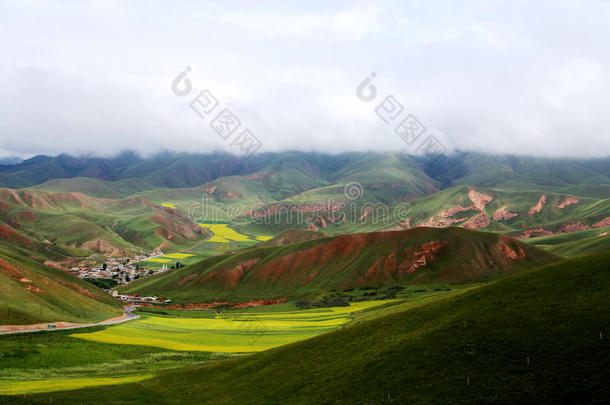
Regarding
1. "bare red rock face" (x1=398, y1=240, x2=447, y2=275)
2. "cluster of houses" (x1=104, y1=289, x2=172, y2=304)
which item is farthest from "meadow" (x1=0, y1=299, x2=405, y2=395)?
"bare red rock face" (x1=398, y1=240, x2=447, y2=275)

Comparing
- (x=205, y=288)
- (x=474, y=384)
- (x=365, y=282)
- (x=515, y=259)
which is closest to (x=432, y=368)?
(x=474, y=384)

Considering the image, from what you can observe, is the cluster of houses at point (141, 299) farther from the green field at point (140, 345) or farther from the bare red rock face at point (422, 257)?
the bare red rock face at point (422, 257)

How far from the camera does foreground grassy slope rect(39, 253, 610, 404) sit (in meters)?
27.1

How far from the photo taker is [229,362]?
59.1 m

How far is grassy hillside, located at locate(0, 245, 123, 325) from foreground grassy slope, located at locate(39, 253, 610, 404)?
2252 inches

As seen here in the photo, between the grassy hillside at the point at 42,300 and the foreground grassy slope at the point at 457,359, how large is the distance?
57206 millimetres

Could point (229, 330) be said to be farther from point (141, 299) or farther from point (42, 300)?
point (141, 299)

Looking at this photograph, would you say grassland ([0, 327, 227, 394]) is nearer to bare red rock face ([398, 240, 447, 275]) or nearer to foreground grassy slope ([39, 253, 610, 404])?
foreground grassy slope ([39, 253, 610, 404])

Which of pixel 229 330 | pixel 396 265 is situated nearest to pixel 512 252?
pixel 396 265

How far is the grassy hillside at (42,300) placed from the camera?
91.4m

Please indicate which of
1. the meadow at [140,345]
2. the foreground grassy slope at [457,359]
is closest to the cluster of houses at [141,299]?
the meadow at [140,345]

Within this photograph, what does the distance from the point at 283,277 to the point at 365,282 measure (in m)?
42.5

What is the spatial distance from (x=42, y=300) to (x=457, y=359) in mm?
108358

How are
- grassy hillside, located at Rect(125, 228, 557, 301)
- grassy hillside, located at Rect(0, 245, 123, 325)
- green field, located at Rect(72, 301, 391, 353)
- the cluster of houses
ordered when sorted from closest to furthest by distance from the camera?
green field, located at Rect(72, 301, 391, 353), grassy hillside, located at Rect(0, 245, 123, 325), grassy hillside, located at Rect(125, 228, 557, 301), the cluster of houses
